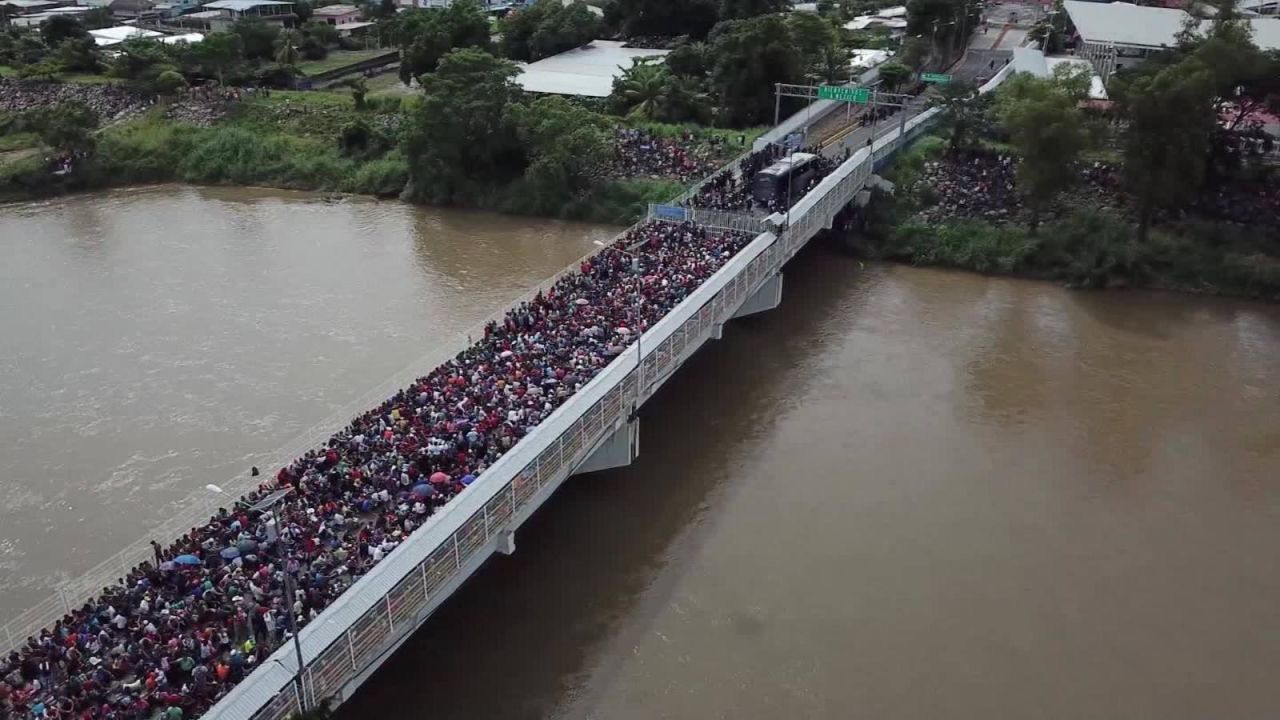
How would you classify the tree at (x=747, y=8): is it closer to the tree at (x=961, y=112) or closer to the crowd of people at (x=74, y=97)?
the tree at (x=961, y=112)

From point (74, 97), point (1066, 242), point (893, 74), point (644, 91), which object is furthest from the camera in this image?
point (74, 97)

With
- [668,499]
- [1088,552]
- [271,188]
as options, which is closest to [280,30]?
[271,188]

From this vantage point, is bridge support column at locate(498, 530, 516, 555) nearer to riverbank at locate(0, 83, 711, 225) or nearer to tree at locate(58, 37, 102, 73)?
riverbank at locate(0, 83, 711, 225)

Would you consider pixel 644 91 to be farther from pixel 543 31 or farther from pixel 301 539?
pixel 301 539

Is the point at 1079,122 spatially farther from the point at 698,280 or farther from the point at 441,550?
the point at 441,550

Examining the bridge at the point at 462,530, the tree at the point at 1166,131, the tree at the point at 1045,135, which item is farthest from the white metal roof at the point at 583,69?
the bridge at the point at 462,530

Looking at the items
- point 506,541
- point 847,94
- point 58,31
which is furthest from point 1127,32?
point 58,31

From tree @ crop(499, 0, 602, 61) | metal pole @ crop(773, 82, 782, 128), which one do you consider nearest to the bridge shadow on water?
metal pole @ crop(773, 82, 782, 128)
